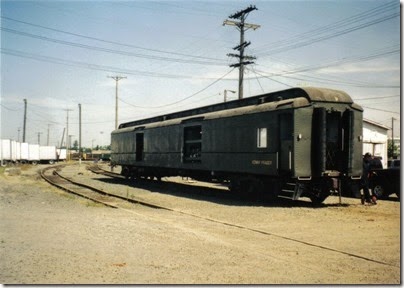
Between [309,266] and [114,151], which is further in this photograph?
[114,151]

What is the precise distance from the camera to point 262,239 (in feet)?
27.1

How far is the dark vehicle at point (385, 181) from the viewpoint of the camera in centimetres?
1644

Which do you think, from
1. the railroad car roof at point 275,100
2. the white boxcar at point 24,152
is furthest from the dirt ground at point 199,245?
the white boxcar at point 24,152

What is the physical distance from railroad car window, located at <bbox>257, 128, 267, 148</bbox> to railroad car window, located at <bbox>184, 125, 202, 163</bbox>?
14.8 ft

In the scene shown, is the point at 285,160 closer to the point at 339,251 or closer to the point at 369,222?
the point at 369,222

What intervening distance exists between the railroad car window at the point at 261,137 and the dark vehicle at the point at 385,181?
589cm

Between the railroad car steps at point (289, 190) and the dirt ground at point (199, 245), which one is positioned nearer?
the dirt ground at point (199, 245)

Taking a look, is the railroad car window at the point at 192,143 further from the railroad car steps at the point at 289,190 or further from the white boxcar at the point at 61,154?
the white boxcar at the point at 61,154

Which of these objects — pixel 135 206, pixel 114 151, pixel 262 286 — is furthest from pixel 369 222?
pixel 114 151

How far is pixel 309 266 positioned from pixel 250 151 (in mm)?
8439

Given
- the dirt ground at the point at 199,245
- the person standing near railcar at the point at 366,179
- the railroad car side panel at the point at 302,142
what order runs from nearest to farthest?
1. the dirt ground at the point at 199,245
2. the railroad car side panel at the point at 302,142
3. the person standing near railcar at the point at 366,179

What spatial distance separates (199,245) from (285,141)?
6.44 meters

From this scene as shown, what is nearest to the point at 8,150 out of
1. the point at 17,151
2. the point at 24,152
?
the point at 17,151

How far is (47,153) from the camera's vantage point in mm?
67438
